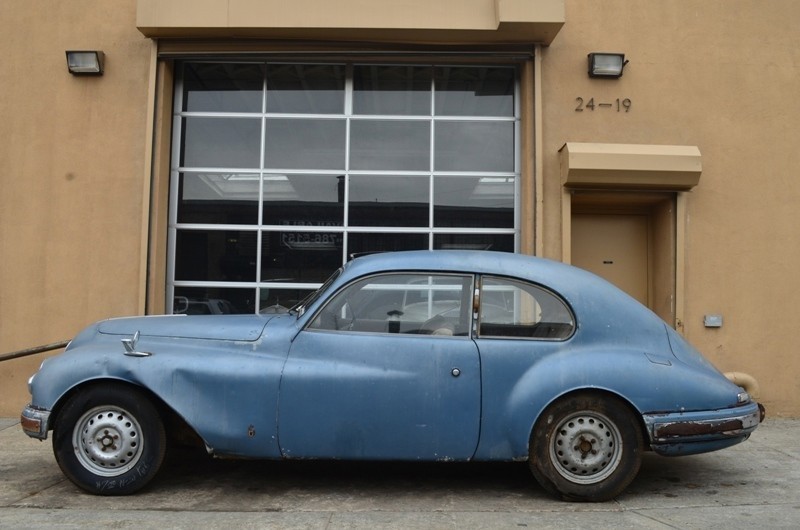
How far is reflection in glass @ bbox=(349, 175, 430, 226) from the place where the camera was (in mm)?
8391

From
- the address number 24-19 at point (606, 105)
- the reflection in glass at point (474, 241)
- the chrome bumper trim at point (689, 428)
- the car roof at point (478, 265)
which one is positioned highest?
the address number 24-19 at point (606, 105)

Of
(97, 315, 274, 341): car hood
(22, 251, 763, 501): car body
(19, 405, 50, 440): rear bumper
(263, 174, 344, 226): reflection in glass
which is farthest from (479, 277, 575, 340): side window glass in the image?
(263, 174, 344, 226): reflection in glass

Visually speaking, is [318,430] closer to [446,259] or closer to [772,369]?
[446,259]

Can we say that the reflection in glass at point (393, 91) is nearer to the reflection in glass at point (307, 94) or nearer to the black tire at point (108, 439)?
the reflection in glass at point (307, 94)

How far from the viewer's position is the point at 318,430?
15.3 feet

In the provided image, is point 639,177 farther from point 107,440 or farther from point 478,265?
point 107,440

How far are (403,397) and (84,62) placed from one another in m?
5.73

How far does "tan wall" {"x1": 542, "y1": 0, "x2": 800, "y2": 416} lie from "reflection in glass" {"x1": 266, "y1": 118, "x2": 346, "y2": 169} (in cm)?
246

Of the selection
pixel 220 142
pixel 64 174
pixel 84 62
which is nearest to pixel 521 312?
pixel 220 142

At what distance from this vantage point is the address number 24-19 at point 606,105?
8.02 meters

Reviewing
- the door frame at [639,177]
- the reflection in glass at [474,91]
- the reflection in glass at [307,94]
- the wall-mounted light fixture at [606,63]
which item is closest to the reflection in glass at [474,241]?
the door frame at [639,177]

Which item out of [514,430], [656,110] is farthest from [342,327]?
[656,110]

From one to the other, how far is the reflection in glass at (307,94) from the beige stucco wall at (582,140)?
114 centimetres

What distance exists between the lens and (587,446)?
4.69 metres
